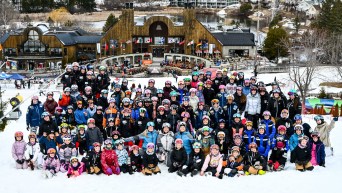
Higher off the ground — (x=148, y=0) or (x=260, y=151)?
(x=148, y=0)

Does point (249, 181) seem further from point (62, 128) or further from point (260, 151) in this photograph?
point (62, 128)

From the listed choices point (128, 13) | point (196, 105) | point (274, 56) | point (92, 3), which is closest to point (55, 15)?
point (92, 3)

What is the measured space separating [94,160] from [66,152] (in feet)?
2.47

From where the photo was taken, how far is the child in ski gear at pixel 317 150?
11.8m

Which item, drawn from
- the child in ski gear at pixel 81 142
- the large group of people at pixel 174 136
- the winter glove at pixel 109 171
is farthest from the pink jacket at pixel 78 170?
the child in ski gear at pixel 81 142

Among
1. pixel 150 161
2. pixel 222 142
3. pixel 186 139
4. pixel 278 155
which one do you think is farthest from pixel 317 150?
pixel 150 161

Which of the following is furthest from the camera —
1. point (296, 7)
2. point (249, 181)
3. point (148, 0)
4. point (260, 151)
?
point (148, 0)

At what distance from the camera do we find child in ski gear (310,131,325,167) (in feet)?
38.7

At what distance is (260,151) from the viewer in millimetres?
11742

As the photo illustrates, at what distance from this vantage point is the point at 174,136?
11867mm

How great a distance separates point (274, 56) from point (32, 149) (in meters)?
37.5

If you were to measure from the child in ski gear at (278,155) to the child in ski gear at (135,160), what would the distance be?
3152 millimetres

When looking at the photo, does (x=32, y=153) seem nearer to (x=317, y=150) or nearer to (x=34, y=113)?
(x=34, y=113)

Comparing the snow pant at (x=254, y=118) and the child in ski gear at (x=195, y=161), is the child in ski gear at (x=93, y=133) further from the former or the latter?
the snow pant at (x=254, y=118)
